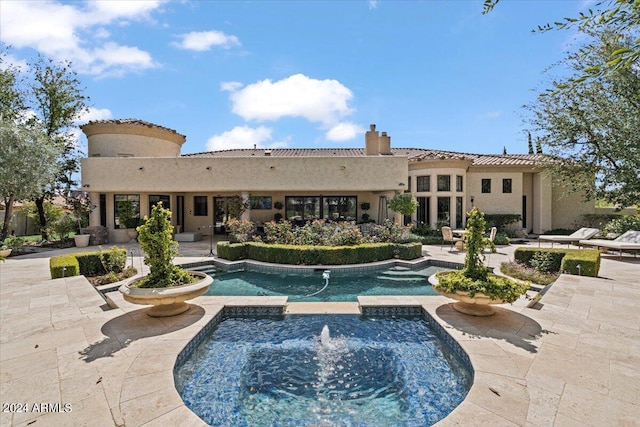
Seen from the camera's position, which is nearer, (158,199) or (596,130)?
(596,130)

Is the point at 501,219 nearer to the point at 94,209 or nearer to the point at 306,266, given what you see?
the point at 306,266

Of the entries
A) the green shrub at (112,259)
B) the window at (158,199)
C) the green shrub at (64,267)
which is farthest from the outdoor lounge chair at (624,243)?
the window at (158,199)

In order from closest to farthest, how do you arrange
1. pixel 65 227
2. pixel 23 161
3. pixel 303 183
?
pixel 23 161 < pixel 303 183 < pixel 65 227

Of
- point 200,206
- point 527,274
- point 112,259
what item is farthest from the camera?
point 200,206

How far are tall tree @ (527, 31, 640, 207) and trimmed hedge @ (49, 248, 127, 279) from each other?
18.1m

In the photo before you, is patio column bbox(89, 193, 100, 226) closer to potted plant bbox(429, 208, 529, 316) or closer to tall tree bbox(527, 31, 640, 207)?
potted plant bbox(429, 208, 529, 316)

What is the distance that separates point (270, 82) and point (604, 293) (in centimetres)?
1600

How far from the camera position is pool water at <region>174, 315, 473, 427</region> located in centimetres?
385

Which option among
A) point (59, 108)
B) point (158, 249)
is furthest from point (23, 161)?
point (158, 249)

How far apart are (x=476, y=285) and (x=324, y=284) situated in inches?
211

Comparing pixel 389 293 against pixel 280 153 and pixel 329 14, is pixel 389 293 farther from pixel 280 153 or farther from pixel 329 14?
pixel 280 153

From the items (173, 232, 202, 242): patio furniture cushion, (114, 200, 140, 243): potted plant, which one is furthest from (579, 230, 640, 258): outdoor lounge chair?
(114, 200, 140, 243): potted plant

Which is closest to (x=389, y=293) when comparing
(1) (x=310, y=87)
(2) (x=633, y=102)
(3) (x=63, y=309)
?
(3) (x=63, y=309)

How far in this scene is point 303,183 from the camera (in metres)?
17.4
